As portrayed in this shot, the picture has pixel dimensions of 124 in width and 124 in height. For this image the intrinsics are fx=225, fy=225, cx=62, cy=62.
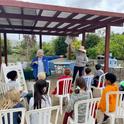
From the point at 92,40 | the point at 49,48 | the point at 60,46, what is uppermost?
the point at 92,40

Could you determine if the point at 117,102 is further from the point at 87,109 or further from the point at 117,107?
the point at 87,109

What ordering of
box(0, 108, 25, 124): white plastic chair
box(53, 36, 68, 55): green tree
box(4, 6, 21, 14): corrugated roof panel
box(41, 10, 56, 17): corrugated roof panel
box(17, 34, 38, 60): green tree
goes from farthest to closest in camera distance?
box(53, 36, 68, 55): green tree
box(17, 34, 38, 60): green tree
box(41, 10, 56, 17): corrugated roof panel
box(4, 6, 21, 14): corrugated roof panel
box(0, 108, 25, 124): white plastic chair

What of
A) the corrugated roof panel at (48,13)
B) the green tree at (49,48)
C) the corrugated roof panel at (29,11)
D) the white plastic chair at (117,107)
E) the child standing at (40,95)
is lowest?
the white plastic chair at (117,107)

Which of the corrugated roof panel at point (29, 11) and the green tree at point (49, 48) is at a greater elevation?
the corrugated roof panel at point (29, 11)

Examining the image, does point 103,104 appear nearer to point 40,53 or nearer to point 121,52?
point 40,53

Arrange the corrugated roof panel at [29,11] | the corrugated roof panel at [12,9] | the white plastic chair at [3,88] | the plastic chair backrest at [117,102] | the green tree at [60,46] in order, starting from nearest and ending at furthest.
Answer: the plastic chair backrest at [117,102], the white plastic chair at [3,88], the corrugated roof panel at [12,9], the corrugated roof panel at [29,11], the green tree at [60,46]

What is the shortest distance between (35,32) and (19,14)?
Result: 6343mm

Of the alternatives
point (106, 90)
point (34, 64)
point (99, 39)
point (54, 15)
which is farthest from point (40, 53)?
point (99, 39)

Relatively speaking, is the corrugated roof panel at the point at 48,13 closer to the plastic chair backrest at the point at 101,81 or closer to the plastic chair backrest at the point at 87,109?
the plastic chair backrest at the point at 101,81

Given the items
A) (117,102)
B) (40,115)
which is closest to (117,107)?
(117,102)

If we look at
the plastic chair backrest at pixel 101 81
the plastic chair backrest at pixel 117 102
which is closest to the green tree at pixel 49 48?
the plastic chair backrest at pixel 101 81

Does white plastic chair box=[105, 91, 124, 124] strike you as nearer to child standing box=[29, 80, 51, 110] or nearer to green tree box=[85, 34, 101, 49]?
child standing box=[29, 80, 51, 110]

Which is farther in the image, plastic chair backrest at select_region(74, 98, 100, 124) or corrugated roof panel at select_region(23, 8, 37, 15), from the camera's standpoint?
corrugated roof panel at select_region(23, 8, 37, 15)

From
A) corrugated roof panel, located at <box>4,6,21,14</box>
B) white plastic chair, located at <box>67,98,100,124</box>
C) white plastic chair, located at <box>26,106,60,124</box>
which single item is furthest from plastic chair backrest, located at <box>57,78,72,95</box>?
white plastic chair, located at <box>26,106,60,124</box>
